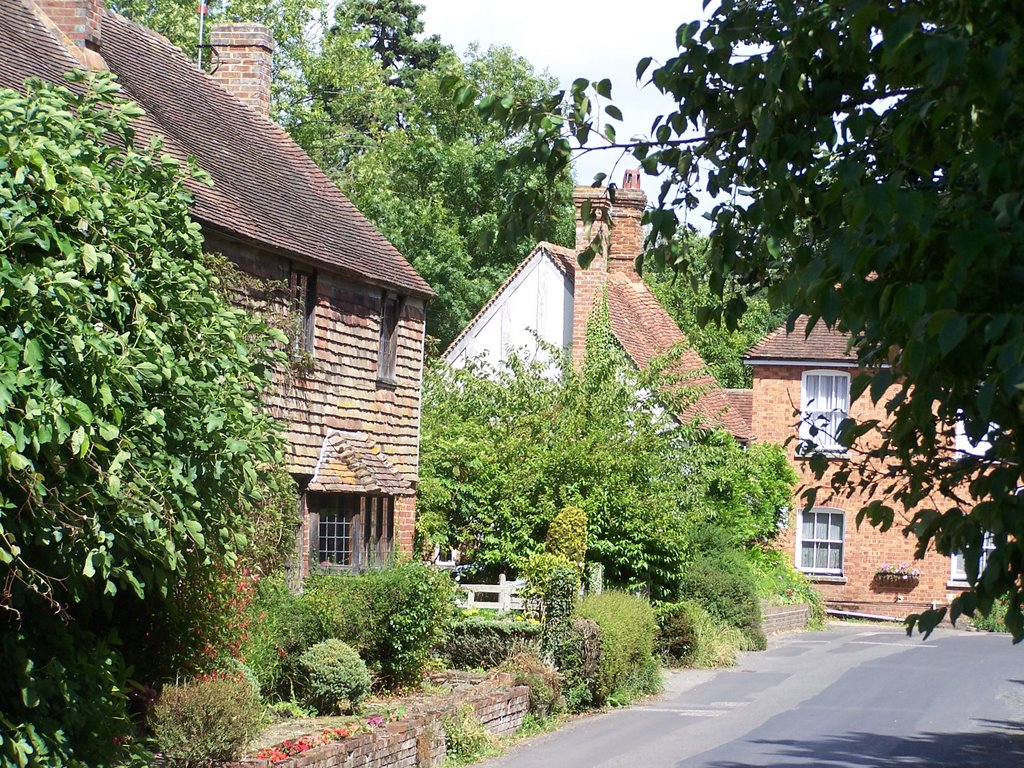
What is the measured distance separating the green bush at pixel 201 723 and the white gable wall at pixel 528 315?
21111 millimetres

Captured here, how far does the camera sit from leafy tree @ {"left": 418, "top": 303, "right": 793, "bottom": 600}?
72.6 ft

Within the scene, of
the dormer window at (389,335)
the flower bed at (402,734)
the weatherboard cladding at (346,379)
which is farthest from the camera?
the dormer window at (389,335)

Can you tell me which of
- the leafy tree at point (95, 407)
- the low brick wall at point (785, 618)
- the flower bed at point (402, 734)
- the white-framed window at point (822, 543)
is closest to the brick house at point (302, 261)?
the flower bed at point (402, 734)

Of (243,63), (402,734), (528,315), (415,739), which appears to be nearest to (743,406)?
(528,315)

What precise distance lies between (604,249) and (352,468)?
49.1ft

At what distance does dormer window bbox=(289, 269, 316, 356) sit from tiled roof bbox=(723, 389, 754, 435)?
2120cm

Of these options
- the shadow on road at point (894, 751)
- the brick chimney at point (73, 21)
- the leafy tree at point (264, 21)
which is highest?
the leafy tree at point (264, 21)

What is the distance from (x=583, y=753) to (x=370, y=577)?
3.29 metres

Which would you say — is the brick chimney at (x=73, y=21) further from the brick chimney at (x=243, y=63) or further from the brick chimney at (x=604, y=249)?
the brick chimney at (x=604, y=249)

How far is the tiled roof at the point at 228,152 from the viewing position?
634 inches

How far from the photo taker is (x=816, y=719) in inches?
668


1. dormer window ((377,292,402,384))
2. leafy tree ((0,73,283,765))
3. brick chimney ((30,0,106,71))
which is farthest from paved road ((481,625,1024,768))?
brick chimney ((30,0,106,71))

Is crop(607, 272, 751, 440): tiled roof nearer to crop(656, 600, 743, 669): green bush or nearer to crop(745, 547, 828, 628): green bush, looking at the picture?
crop(745, 547, 828, 628): green bush

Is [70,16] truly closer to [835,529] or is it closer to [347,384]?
[347,384]
